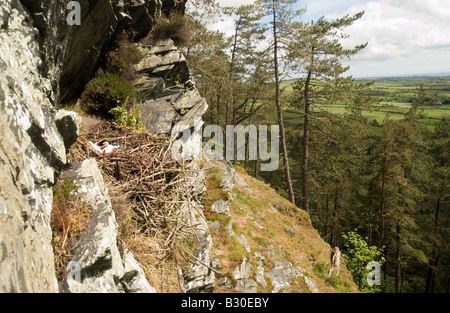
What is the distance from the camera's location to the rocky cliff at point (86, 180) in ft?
7.25

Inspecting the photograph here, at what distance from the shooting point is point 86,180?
366 centimetres

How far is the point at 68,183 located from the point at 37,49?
5.50 ft

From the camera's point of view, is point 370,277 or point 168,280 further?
point 370,277

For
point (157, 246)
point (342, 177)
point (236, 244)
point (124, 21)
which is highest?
point (124, 21)

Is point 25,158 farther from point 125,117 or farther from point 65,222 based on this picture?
point 125,117

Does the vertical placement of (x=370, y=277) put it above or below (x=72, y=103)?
below

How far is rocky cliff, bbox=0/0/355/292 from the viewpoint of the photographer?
2.21 m

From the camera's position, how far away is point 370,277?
553 inches

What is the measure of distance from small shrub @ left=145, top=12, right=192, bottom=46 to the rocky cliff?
1.53 feet

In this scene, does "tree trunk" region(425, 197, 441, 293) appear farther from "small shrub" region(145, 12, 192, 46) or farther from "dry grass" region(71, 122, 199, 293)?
"dry grass" region(71, 122, 199, 293)

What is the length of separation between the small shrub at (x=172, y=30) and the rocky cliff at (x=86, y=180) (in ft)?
1.53

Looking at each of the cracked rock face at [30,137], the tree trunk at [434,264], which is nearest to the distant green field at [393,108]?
the tree trunk at [434,264]
